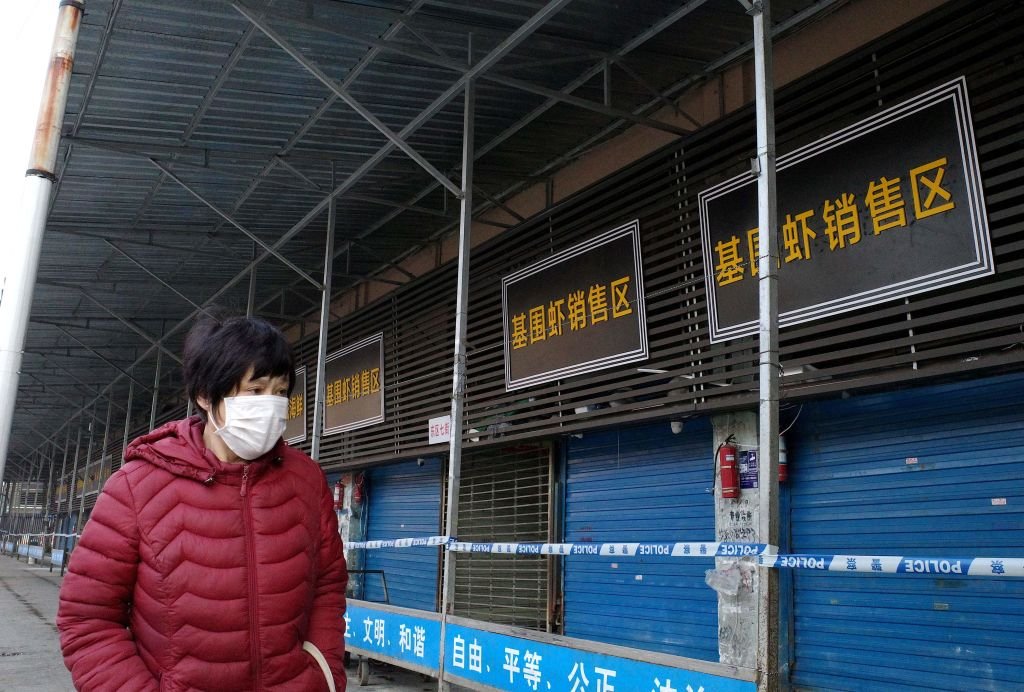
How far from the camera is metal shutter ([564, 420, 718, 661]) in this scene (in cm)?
876

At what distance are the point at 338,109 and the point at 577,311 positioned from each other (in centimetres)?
368

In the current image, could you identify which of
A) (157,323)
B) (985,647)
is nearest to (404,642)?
(985,647)

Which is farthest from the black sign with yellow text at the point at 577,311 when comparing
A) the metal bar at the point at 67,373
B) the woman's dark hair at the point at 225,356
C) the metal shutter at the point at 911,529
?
the metal bar at the point at 67,373

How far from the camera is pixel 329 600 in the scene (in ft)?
8.54

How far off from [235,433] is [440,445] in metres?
10.2

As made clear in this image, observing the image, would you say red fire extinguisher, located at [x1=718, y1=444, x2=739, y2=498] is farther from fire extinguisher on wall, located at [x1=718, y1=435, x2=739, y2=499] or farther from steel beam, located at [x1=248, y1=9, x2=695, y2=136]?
steel beam, located at [x1=248, y1=9, x2=695, y2=136]

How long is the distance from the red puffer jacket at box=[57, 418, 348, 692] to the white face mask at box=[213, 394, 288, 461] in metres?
0.05

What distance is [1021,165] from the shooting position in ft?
20.1

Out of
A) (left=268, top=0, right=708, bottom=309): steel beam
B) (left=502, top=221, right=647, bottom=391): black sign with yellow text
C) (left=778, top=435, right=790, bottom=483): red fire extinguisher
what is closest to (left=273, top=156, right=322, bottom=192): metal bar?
(left=268, top=0, right=708, bottom=309): steel beam

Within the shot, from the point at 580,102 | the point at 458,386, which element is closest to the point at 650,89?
the point at 580,102

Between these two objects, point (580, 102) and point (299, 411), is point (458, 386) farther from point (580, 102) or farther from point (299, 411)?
point (299, 411)

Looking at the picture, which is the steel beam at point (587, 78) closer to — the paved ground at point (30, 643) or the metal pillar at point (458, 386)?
the metal pillar at point (458, 386)

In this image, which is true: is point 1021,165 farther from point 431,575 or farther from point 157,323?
point 157,323

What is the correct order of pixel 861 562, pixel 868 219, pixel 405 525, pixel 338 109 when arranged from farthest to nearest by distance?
1. pixel 405 525
2. pixel 338 109
3. pixel 868 219
4. pixel 861 562
